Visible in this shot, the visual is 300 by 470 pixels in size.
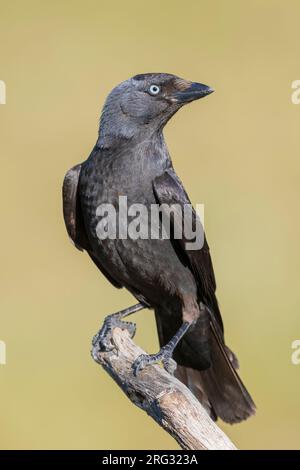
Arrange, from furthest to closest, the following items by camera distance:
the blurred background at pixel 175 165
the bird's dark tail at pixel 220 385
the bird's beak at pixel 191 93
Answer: the blurred background at pixel 175 165
the bird's dark tail at pixel 220 385
the bird's beak at pixel 191 93

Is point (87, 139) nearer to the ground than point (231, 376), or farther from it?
farther from it

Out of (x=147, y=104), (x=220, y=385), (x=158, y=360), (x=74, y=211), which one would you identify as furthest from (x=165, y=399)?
(x=147, y=104)

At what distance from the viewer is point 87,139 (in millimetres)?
11758

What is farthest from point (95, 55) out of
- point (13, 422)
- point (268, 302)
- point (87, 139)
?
point (13, 422)

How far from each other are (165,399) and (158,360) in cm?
71

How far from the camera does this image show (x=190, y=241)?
22.6 feet

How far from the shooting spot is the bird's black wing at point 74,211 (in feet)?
23.5

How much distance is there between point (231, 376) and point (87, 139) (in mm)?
5021

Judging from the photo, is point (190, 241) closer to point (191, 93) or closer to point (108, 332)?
point (108, 332)

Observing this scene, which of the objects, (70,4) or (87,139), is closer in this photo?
(87,139)

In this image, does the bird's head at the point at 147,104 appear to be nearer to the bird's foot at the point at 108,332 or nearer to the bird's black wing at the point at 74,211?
the bird's black wing at the point at 74,211

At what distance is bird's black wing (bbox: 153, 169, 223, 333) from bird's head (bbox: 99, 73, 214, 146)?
389mm

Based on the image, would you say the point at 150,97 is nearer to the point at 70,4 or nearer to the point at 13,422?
the point at 13,422

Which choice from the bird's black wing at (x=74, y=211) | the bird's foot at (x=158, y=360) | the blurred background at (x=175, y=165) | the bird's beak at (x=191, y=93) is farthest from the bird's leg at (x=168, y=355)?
the blurred background at (x=175, y=165)
